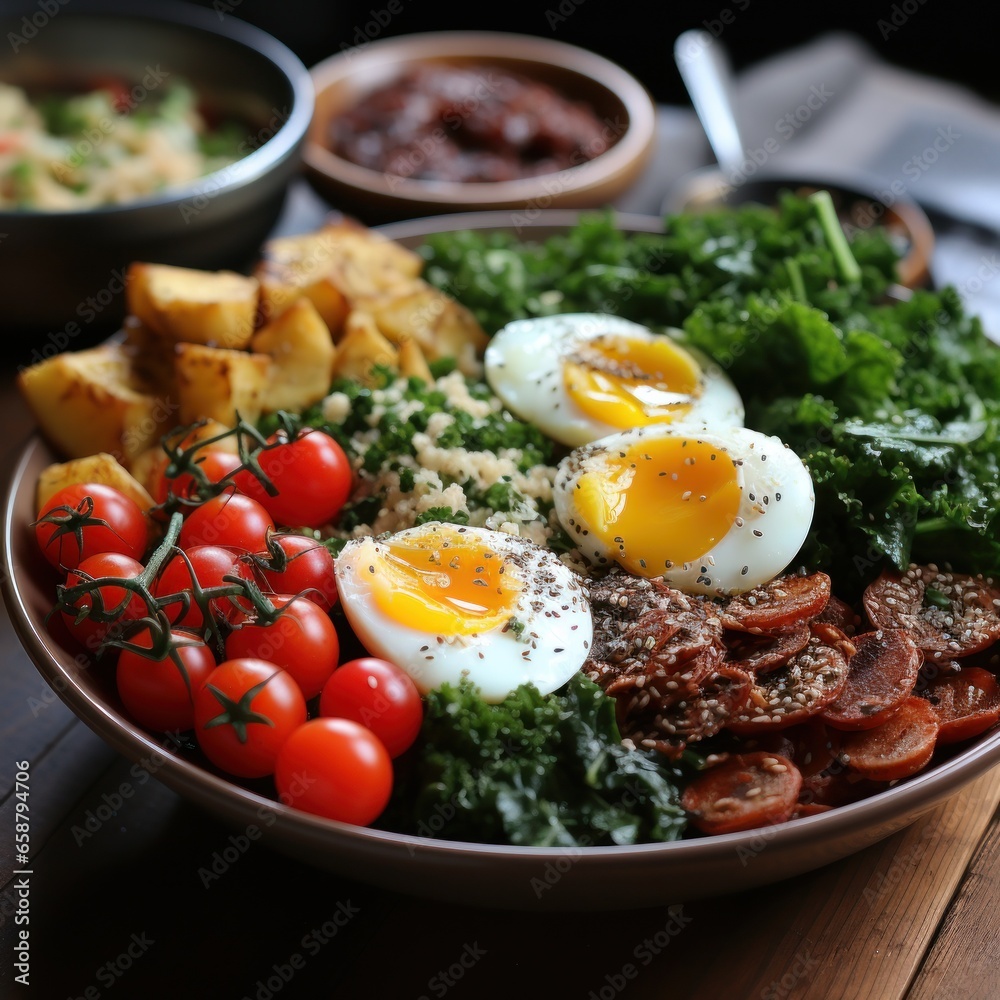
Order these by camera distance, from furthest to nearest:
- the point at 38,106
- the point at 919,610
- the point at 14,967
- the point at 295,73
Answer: the point at 38,106
the point at 295,73
the point at 919,610
the point at 14,967

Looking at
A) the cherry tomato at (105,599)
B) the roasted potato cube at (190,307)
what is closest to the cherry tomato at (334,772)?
the cherry tomato at (105,599)

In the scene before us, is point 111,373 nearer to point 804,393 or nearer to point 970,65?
point 804,393

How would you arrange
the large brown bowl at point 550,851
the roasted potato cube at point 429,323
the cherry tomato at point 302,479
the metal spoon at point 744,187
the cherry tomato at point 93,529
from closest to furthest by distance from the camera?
the large brown bowl at point 550,851 → the cherry tomato at point 93,529 → the cherry tomato at point 302,479 → the roasted potato cube at point 429,323 → the metal spoon at point 744,187

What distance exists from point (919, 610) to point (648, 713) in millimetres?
674

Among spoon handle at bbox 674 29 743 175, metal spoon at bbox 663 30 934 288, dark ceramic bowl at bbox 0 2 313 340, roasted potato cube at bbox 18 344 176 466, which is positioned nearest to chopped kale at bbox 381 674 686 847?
roasted potato cube at bbox 18 344 176 466

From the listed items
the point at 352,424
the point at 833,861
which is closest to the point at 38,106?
the point at 352,424

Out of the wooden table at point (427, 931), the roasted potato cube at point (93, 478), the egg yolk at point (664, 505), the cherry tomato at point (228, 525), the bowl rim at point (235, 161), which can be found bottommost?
the wooden table at point (427, 931)

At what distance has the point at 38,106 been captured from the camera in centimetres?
394

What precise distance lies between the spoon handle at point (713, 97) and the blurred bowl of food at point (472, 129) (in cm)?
36

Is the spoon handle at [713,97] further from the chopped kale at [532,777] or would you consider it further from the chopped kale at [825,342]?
the chopped kale at [532,777]

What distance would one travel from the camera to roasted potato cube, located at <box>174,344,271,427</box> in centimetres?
241

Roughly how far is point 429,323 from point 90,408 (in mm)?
918

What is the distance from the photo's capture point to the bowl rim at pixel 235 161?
9.40ft

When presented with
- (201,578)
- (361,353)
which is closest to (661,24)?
(361,353)
